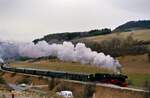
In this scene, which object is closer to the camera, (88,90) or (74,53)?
(88,90)

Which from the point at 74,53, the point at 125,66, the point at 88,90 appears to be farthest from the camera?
the point at 125,66

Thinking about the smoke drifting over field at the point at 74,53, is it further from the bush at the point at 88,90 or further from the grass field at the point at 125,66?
the bush at the point at 88,90

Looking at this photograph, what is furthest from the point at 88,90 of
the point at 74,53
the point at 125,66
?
the point at 125,66

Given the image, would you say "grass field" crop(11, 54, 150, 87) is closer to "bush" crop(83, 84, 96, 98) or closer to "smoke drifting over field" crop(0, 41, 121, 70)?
"smoke drifting over field" crop(0, 41, 121, 70)

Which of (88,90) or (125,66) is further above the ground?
(125,66)

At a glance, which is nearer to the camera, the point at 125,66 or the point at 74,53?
the point at 74,53

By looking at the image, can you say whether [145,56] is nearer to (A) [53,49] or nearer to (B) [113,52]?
(B) [113,52]

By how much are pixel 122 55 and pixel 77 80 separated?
5001 cm

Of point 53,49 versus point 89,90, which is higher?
point 53,49

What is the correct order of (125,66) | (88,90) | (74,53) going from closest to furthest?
(88,90) < (74,53) < (125,66)

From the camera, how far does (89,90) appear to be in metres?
63.4

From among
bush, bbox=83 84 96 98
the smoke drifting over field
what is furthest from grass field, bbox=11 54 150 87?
bush, bbox=83 84 96 98

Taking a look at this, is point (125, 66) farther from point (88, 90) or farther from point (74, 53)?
point (88, 90)

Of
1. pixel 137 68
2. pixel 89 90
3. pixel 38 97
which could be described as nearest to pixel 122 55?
pixel 137 68
